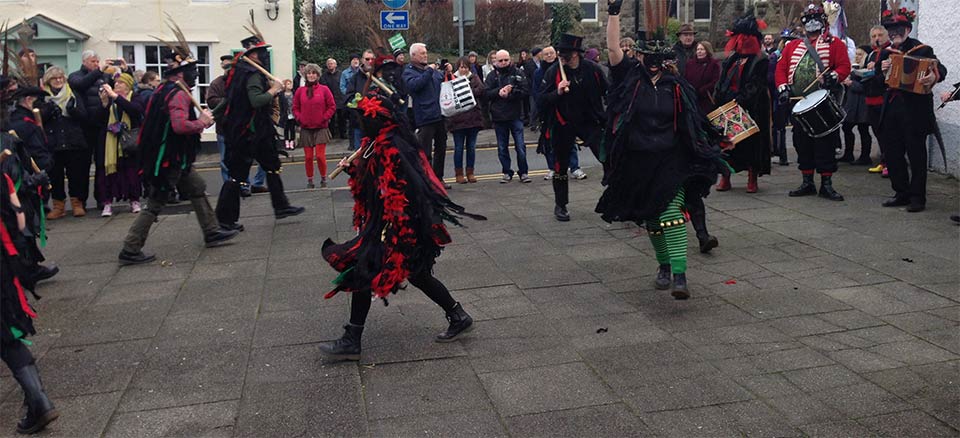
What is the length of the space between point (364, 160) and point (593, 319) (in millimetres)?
1969

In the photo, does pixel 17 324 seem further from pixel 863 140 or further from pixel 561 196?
pixel 863 140

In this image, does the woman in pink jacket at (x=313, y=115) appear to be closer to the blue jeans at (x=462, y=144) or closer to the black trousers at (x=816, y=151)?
the blue jeans at (x=462, y=144)

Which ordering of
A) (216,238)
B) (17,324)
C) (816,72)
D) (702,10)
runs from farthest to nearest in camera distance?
1. (702,10)
2. (816,72)
3. (216,238)
4. (17,324)

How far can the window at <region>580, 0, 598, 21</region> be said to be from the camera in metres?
31.0

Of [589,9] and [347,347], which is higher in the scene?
[589,9]

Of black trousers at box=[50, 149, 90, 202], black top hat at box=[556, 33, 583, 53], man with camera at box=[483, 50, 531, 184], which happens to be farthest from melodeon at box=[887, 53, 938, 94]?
black trousers at box=[50, 149, 90, 202]

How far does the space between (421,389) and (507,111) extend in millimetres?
7902

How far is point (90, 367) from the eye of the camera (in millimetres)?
5957

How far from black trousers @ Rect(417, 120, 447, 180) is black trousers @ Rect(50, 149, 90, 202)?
13.4 feet

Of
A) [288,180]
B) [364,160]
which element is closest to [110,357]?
[364,160]

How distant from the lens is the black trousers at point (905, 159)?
977 cm

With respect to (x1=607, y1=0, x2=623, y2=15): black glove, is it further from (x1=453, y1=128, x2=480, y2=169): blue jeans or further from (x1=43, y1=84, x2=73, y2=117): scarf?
(x1=43, y1=84, x2=73, y2=117): scarf

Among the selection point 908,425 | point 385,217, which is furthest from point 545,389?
point 908,425

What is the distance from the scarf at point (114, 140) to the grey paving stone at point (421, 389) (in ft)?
22.4
